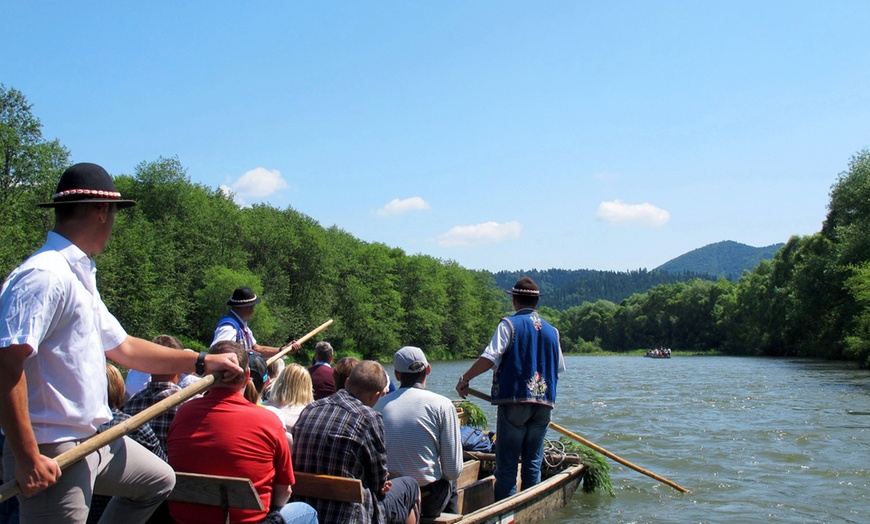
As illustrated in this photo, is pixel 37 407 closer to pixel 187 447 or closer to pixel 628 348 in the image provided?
pixel 187 447

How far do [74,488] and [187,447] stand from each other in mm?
1031

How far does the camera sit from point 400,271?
238 feet

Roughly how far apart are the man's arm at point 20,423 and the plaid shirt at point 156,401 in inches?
83.4

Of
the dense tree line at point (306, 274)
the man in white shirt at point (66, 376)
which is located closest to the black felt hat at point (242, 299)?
the man in white shirt at point (66, 376)

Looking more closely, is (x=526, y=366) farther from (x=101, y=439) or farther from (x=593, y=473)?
(x=101, y=439)

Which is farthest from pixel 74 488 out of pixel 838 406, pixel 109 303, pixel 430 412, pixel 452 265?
pixel 452 265

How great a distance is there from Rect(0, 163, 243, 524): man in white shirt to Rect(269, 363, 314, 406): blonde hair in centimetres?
247

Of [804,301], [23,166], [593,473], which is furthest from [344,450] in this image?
[804,301]

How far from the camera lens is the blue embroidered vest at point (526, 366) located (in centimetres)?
668

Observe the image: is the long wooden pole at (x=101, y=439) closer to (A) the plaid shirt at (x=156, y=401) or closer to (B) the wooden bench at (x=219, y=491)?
(B) the wooden bench at (x=219, y=491)

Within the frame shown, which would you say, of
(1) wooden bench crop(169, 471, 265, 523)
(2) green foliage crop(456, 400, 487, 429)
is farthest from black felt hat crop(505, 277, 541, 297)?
(2) green foliage crop(456, 400, 487, 429)

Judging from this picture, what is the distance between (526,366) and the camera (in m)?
6.71

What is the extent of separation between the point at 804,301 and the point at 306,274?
109 ft

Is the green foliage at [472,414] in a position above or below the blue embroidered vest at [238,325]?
below
